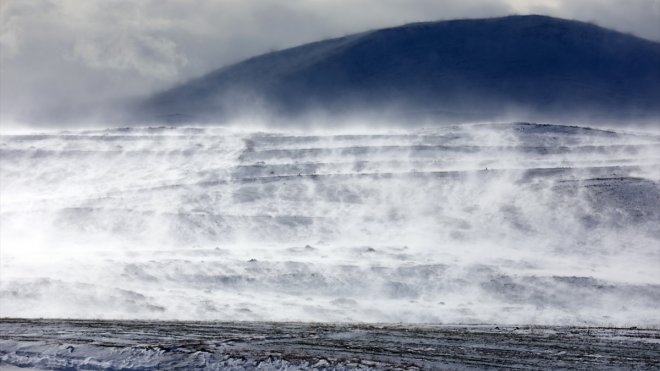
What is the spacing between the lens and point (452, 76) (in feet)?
225

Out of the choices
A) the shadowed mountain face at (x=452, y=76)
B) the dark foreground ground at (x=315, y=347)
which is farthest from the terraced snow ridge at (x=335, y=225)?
the shadowed mountain face at (x=452, y=76)

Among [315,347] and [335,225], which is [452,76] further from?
[315,347]

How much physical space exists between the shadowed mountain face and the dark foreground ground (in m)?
37.6

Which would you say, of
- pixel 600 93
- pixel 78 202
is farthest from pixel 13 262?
pixel 600 93

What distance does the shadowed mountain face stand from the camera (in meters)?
60.8

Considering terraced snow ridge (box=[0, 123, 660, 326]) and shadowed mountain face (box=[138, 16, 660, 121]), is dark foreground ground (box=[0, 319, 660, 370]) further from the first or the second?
shadowed mountain face (box=[138, 16, 660, 121])

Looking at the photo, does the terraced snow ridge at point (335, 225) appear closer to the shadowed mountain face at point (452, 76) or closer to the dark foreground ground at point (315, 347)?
the dark foreground ground at point (315, 347)

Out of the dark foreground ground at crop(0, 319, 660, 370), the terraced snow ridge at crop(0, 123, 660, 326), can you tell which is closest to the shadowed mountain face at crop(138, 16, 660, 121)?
the terraced snow ridge at crop(0, 123, 660, 326)

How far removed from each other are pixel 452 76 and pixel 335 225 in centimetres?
3592

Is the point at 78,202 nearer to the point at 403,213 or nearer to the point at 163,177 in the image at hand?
the point at 163,177

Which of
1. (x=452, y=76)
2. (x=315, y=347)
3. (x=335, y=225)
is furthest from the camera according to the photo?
(x=452, y=76)

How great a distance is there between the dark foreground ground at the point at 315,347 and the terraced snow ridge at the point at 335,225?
4.37 metres

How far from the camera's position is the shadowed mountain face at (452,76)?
199ft

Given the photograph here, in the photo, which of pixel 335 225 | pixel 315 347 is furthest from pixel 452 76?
pixel 315 347
